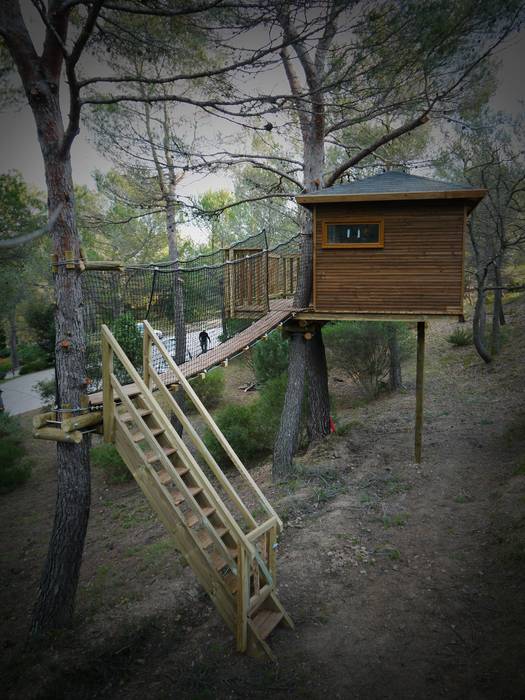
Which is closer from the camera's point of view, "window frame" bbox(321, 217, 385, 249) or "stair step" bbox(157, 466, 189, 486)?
"stair step" bbox(157, 466, 189, 486)

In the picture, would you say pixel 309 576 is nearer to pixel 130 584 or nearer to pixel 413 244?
pixel 130 584

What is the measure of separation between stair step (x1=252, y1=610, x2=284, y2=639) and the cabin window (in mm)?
5807

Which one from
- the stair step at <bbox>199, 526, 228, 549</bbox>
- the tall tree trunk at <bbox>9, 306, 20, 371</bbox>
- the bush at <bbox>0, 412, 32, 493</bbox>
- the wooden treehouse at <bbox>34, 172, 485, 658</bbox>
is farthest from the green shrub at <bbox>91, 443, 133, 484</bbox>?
the tall tree trunk at <bbox>9, 306, 20, 371</bbox>

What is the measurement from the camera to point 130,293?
6.13 m

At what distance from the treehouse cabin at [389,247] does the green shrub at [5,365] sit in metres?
25.2

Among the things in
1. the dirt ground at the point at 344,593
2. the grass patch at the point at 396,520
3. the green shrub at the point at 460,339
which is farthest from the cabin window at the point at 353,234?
the green shrub at the point at 460,339

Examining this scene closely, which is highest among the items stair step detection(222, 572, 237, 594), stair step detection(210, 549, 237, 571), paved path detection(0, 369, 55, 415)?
stair step detection(210, 549, 237, 571)

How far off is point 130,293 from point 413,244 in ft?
15.5

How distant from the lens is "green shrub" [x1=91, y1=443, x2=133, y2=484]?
39.0 ft

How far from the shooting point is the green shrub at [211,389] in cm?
1652

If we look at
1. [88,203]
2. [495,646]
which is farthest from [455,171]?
[88,203]

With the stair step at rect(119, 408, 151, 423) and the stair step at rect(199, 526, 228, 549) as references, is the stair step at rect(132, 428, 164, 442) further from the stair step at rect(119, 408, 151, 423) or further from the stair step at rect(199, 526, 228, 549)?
the stair step at rect(199, 526, 228, 549)

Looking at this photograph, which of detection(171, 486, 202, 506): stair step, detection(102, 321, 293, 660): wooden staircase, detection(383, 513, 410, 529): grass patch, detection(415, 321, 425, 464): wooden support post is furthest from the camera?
detection(415, 321, 425, 464): wooden support post

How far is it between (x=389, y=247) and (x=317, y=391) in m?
3.85
